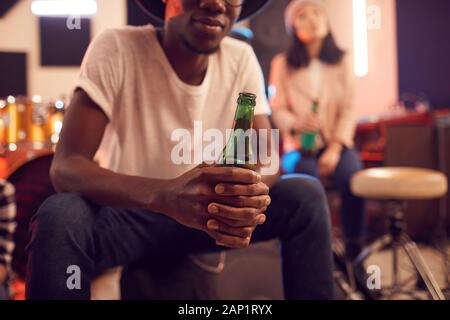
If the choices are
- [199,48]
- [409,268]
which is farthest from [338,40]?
[199,48]

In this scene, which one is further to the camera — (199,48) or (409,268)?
(409,268)

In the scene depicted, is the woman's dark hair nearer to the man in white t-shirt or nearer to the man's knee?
the man in white t-shirt

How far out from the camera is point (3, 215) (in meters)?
1.28

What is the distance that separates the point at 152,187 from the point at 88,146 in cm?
20

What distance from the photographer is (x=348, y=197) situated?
87.4 inches

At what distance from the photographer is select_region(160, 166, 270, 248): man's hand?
27.2 inches

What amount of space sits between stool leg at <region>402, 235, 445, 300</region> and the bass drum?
4.68ft

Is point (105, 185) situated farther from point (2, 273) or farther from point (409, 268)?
point (409, 268)

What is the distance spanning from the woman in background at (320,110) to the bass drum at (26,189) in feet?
3.51

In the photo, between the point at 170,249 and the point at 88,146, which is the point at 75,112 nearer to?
the point at 88,146

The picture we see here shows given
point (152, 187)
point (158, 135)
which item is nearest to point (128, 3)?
point (158, 135)

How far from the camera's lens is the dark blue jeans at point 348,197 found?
218 cm

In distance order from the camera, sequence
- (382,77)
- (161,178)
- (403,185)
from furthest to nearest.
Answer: (382,77)
(403,185)
(161,178)

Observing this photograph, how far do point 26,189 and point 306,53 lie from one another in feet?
4.77
